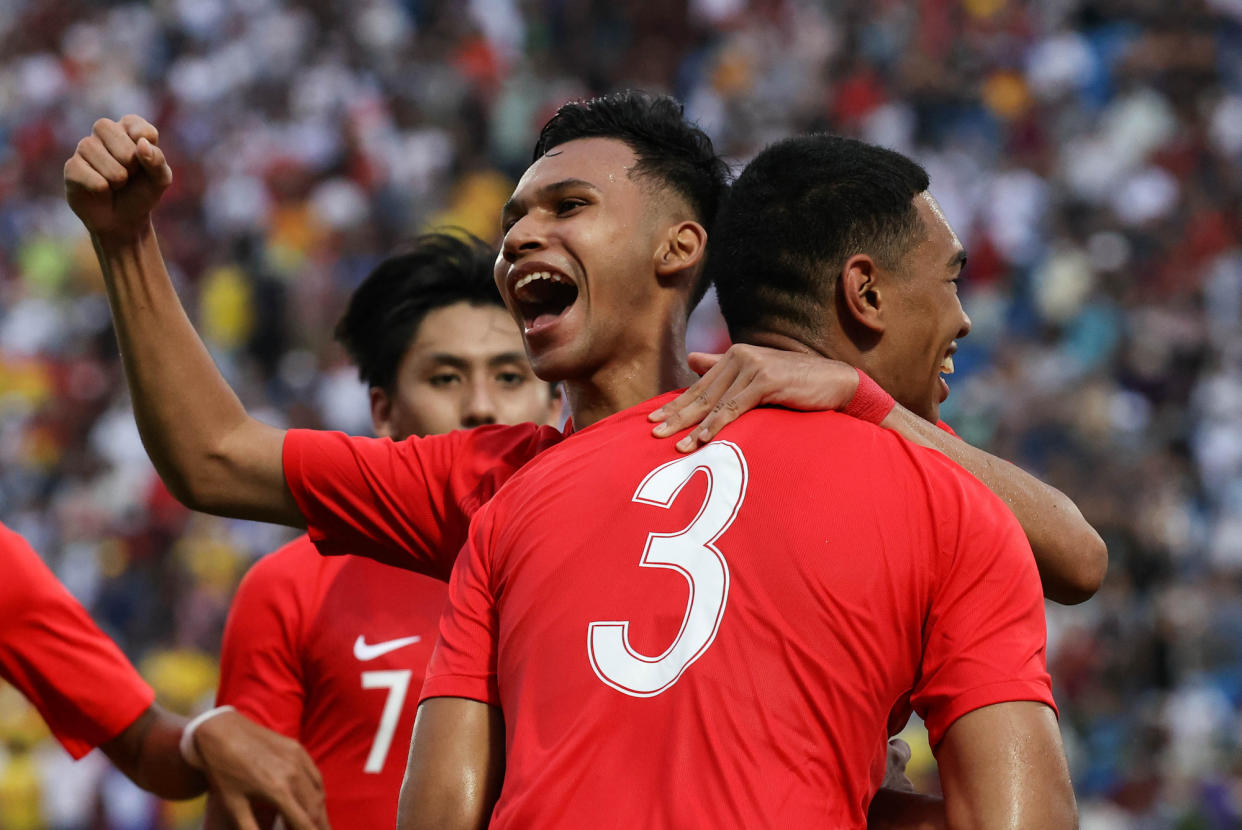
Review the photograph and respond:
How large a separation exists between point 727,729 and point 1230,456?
8108 millimetres

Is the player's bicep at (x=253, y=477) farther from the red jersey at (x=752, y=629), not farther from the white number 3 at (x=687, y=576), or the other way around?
the white number 3 at (x=687, y=576)

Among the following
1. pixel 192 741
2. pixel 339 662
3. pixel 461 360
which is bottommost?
pixel 192 741

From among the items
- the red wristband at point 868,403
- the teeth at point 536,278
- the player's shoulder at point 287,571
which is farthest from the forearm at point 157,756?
the red wristband at point 868,403

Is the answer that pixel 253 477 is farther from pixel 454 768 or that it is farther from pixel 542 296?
pixel 454 768

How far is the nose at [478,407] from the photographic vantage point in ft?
14.0

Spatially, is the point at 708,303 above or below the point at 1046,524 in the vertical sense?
above

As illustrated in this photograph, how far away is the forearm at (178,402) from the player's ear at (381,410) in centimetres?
146

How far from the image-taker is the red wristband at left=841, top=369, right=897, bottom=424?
2590 mm

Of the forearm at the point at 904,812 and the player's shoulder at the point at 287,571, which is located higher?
the player's shoulder at the point at 287,571

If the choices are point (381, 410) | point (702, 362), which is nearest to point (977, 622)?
point (702, 362)

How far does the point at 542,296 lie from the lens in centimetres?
306

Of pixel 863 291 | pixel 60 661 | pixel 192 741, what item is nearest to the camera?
pixel 863 291

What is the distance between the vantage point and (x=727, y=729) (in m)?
2.21

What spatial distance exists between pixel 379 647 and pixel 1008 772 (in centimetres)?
198
